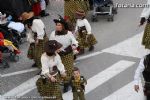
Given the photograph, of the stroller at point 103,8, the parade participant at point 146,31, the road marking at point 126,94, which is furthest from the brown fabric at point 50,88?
the stroller at point 103,8

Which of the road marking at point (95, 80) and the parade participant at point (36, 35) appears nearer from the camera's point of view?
the road marking at point (95, 80)

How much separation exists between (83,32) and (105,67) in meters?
1.08

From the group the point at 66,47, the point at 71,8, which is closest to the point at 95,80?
the point at 66,47

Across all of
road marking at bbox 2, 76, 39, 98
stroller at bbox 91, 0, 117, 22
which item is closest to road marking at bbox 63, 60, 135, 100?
road marking at bbox 2, 76, 39, 98

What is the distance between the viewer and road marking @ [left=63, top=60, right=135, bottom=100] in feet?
33.0

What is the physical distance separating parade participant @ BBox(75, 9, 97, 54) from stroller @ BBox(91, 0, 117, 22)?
6.71 ft

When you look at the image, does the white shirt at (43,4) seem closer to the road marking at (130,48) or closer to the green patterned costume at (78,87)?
the road marking at (130,48)

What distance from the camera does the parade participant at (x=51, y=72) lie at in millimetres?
8602

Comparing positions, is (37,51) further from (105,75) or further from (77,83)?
(77,83)

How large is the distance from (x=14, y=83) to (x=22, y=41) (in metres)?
2.34

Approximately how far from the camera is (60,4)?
1527cm

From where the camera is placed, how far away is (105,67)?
36.2 ft

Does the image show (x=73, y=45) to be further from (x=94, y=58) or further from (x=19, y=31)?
(x=19, y=31)

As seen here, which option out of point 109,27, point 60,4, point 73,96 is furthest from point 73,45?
point 60,4
